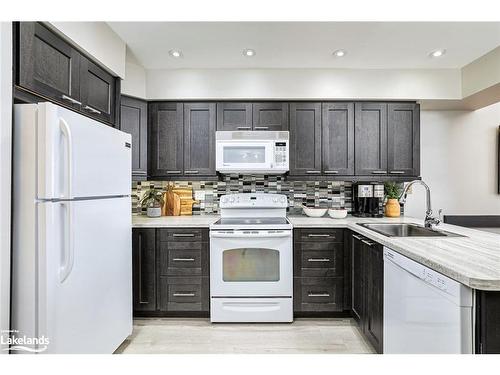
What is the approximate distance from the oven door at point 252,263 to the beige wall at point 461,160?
181cm

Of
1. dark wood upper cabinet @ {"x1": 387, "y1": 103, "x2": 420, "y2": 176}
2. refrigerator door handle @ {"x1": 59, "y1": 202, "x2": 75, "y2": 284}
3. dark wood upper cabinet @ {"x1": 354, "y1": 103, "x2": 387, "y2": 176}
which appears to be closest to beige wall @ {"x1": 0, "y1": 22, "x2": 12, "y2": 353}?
refrigerator door handle @ {"x1": 59, "y1": 202, "x2": 75, "y2": 284}

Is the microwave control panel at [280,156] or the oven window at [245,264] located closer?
the oven window at [245,264]

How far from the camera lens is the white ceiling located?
221cm

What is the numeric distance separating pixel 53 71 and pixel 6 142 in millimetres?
554

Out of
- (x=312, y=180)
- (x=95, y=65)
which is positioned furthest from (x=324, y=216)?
(x=95, y=65)

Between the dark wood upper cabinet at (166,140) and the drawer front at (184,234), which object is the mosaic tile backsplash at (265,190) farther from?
the drawer front at (184,234)

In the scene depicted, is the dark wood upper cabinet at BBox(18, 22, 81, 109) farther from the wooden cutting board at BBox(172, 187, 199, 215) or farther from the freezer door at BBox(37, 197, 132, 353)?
the wooden cutting board at BBox(172, 187, 199, 215)

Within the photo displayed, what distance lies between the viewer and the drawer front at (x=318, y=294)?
2648 millimetres

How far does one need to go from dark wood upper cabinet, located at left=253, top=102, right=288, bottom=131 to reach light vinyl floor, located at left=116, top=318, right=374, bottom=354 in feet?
6.10

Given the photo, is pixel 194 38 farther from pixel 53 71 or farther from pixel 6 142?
pixel 6 142

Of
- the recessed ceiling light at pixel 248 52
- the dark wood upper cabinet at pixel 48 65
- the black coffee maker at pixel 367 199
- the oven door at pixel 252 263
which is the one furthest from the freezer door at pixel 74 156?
the black coffee maker at pixel 367 199

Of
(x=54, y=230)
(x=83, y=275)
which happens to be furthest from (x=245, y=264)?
(x=54, y=230)

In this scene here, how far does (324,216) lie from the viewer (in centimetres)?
324

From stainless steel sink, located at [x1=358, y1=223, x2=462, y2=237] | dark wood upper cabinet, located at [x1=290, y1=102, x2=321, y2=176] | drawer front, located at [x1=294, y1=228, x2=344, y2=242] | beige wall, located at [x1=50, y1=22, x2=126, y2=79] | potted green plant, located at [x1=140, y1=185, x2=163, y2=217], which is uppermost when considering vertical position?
beige wall, located at [x1=50, y1=22, x2=126, y2=79]
